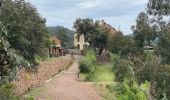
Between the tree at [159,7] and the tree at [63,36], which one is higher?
the tree at [159,7]

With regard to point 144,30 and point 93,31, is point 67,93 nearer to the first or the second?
point 144,30

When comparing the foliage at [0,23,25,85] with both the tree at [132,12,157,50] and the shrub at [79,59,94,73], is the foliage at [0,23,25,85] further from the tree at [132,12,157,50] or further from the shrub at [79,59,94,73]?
the shrub at [79,59,94,73]

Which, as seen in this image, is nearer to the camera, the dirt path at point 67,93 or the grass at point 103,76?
the dirt path at point 67,93

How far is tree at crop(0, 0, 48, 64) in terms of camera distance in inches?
845

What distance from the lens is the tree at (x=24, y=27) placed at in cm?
2145

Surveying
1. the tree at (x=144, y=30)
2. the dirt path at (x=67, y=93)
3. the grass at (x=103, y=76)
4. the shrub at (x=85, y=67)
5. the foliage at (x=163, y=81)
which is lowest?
the grass at (x=103, y=76)

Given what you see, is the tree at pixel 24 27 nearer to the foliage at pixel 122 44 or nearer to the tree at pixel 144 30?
the tree at pixel 144 30

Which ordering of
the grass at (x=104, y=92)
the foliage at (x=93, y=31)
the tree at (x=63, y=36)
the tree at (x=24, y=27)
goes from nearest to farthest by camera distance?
the tree at (x=24, y=27), the grass at (x=104, y=92), the foliage at (x=93, y=31), the tree at (x=63, y=36)

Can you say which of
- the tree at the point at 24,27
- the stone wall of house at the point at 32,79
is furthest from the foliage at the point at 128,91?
the stone wall of house at the point at 32,79

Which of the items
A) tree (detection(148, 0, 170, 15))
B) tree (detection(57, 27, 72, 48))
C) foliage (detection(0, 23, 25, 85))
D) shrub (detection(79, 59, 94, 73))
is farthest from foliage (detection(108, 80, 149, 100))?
tree (detection(57, 27, 72, 48))

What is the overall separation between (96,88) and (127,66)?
5.42 meters

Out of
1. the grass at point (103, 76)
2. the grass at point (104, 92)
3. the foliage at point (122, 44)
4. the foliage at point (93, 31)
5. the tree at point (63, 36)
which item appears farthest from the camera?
the tree at point (63, 36)

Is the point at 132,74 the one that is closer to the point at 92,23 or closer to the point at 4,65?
the point at 4,65

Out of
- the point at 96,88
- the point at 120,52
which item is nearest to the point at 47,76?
the point at 96,88
